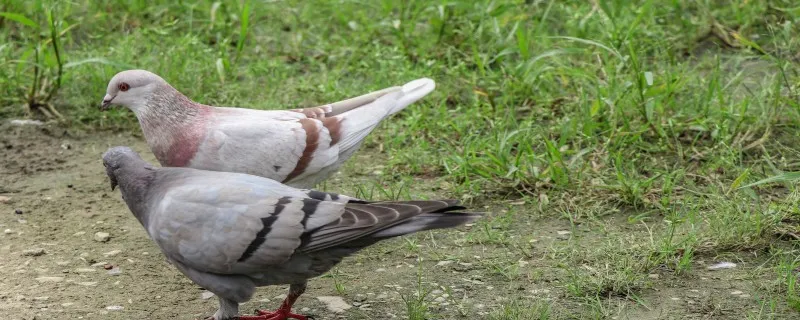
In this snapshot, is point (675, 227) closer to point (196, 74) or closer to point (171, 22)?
point (196, 74)

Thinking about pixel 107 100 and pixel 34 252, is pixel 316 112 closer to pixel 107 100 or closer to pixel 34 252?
pixel 107 100

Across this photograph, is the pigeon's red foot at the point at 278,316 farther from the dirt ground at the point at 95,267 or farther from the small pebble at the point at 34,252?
the small pebble at the point at 34,252

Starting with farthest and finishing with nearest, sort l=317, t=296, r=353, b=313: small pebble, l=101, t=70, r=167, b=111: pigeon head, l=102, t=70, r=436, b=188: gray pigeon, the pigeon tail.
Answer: l=101, t=70, r=167, b=111: pigeon head, l=102, t=70, r=436, b=188: gray pigeon, l=317, t=296, r=353, b=313: small pebble, the pigeon tail

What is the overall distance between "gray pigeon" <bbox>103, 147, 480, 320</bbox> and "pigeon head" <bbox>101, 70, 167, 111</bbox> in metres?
0.87

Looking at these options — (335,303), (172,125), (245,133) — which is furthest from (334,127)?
(335,303)

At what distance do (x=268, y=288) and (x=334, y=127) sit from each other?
0.75m

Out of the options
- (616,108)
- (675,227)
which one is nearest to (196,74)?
(616,108)

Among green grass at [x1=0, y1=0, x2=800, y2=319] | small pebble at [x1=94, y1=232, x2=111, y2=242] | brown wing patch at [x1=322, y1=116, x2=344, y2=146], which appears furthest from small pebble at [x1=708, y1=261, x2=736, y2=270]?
small pebble at [x1=94, y1=232, x2=111, y2=242]

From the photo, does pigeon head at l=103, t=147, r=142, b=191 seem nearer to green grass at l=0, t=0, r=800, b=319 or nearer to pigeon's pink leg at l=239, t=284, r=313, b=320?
pigeon's pink leg at l=239, t=284, r=313, b=320

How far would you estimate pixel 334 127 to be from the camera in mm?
4770

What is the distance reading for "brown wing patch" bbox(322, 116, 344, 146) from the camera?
4742 mm

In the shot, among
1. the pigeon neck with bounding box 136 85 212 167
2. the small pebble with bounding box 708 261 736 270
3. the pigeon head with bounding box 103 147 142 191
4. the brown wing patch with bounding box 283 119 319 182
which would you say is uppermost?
the pigeon head with bounding box 103 147 142 191

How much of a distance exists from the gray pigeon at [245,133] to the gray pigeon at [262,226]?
54 cm

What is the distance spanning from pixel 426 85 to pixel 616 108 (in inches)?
43.2
